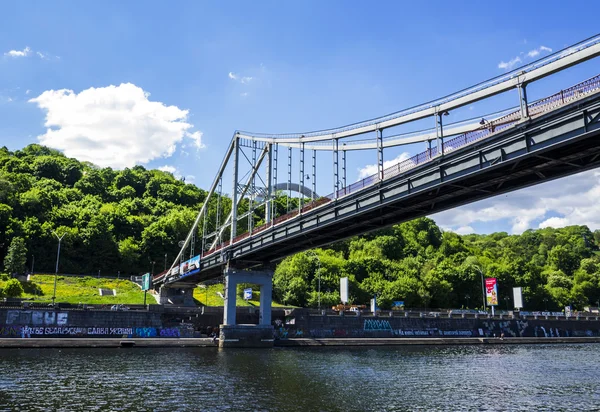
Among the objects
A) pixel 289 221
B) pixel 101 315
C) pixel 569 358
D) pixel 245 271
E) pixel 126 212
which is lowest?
pixel 569 358

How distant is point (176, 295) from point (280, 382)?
71171 mm

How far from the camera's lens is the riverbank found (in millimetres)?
54375

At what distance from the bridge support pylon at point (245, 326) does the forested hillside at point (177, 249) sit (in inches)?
1305

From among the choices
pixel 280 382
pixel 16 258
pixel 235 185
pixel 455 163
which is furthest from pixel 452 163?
pixel 16 258

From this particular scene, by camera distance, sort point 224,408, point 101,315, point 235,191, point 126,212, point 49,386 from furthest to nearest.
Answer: point 126,212
point 235,191
point 101,315
point 49,386
point 224,408

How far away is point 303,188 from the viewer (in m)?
67.2

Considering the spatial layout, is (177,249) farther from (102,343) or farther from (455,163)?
(455,163)

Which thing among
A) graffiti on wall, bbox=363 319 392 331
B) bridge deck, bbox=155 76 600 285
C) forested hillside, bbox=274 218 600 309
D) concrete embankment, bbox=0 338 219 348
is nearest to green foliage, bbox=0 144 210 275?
forested hillside, bbox=274 218 600 309

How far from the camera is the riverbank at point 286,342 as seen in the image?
54375 mm

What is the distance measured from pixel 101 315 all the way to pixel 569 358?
54183 mm

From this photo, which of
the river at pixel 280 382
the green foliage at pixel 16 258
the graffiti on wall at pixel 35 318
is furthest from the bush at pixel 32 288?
the river at pixel 280 382

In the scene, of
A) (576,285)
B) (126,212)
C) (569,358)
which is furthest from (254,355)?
(576,285)

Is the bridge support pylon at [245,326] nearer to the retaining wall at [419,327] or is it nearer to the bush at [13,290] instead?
the retaining wall at [419,327]

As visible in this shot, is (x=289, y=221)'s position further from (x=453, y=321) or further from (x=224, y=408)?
(x=453, y=321)
